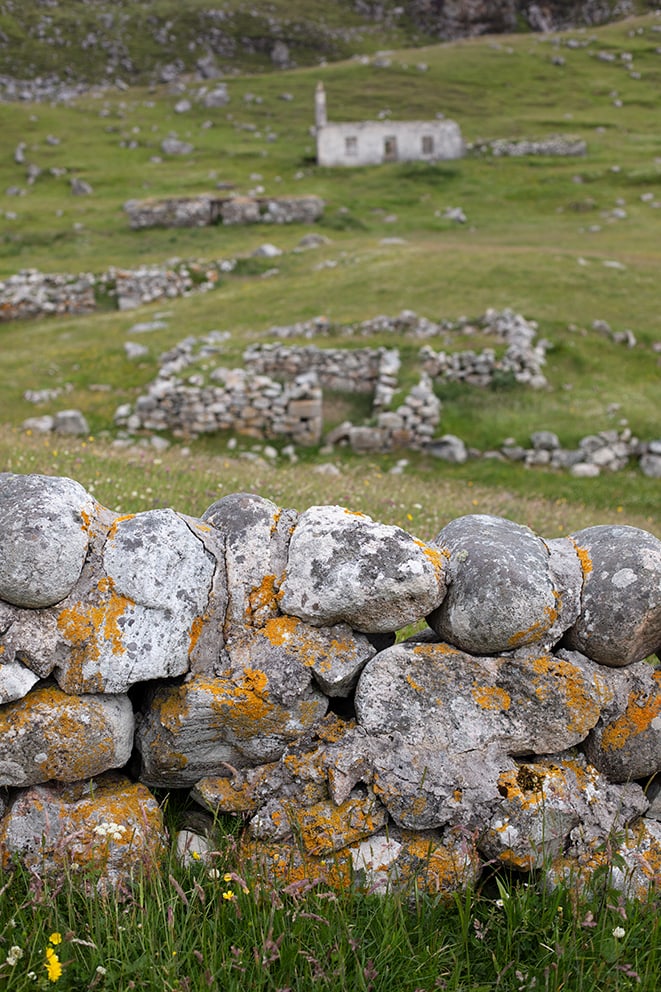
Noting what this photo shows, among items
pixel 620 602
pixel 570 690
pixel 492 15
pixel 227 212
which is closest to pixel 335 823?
pixel 570 690

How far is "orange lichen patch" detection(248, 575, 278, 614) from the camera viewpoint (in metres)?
4.12

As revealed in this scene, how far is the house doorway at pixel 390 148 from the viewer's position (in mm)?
55844

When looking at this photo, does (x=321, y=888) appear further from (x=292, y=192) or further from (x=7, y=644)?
(x=292, y=192)

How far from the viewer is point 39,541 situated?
11.9ft

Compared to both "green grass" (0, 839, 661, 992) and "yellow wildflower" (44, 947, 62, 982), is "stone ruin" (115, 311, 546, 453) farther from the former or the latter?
"yellow wildflower" (44, 947, 62, 982)

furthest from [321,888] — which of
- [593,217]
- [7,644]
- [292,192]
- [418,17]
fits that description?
[418,17]

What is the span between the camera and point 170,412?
19578mm

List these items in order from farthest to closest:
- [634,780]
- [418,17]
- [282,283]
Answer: [418,17] → [282,283] → [634,780]

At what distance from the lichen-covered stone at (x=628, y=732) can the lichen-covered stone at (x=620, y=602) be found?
15cm

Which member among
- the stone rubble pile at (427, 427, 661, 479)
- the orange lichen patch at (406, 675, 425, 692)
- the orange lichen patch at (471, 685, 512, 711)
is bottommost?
the stone rubble pile at (427, 427, 661, 479)

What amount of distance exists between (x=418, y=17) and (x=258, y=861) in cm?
15821

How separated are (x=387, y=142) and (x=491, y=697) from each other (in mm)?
59173

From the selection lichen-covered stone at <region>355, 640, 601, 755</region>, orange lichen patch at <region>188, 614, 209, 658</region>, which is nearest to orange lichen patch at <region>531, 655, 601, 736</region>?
lichen-covered stone at <region>355, 640, 601, 755</region>

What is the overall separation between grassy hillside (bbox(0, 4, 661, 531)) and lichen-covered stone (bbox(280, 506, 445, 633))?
5.36 m
